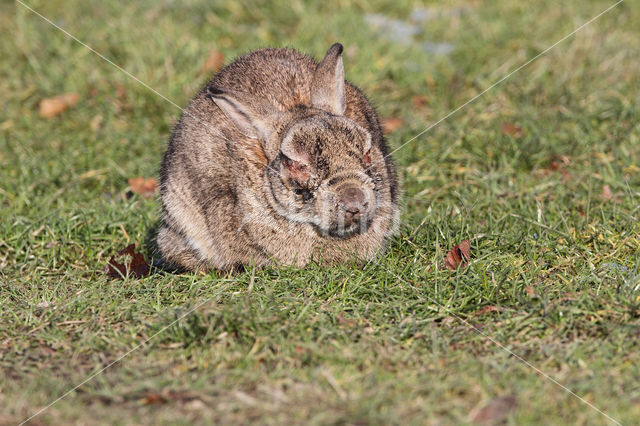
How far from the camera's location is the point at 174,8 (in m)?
8.93

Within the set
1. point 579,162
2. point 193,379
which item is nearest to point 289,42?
point 579,162

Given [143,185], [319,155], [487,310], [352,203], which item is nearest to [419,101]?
[143,185]

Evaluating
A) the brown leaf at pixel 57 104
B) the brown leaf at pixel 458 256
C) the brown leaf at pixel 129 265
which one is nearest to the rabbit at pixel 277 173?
the brown leaf at pixel 129 265

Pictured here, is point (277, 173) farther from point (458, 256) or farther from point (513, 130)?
point (513, 130)

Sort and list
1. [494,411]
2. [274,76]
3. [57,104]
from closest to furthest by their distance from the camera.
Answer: [494,411] < [274,76] < [57,104]

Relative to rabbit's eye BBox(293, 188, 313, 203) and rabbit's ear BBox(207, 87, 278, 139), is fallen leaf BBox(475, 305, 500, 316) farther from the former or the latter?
rabbit's ear BBox(207, 87, 278, 139)

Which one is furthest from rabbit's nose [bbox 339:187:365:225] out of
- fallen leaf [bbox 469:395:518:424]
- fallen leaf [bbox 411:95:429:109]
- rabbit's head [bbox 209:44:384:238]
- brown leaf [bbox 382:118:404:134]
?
fallen leaf [bbox 411:95:429:109]

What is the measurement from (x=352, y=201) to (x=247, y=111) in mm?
822

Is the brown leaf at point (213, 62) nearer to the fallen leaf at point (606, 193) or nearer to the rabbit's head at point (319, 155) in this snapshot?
the rabbit's head at point (319, 155)

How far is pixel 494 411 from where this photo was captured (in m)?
3.35

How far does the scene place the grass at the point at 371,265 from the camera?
3578mm

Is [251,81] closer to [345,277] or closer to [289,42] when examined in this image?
[345,277]

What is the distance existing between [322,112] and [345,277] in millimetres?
920

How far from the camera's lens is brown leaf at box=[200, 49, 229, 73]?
7801 millimetres
